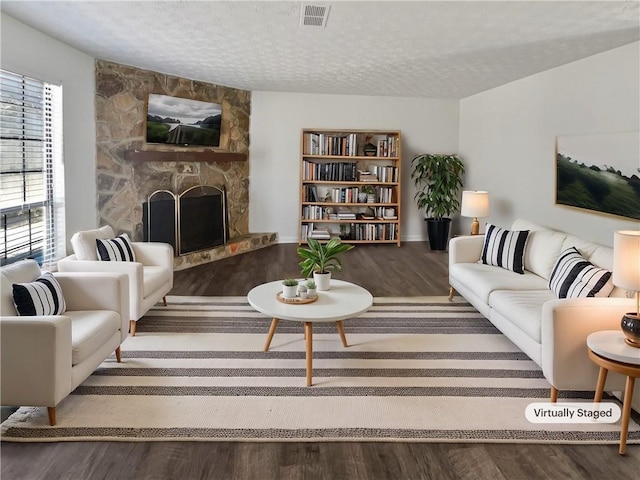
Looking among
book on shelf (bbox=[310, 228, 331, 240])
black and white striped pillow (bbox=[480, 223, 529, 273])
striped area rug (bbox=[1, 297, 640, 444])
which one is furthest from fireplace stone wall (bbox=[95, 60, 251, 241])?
black and white striped pillow (bbox=[480, 223, 529, 273])

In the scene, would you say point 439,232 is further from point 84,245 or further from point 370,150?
point 84,245

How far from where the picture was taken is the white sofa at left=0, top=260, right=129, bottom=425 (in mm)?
2490

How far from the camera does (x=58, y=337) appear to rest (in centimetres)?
250

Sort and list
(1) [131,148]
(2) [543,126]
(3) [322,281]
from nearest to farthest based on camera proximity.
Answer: (3) [322,281] → (2) [543,126] → (1) [131,148]

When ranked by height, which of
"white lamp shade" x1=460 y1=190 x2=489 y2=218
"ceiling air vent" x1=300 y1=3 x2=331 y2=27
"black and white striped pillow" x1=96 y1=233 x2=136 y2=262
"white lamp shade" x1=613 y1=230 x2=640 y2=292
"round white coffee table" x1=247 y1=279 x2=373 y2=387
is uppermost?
"ceiling air vent" x1=300 y1=3 x2=331 y2=27

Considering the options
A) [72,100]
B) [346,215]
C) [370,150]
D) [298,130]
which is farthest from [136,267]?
[370,150]

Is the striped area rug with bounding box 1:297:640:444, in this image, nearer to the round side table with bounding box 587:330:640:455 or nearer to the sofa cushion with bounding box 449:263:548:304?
the round side table with bounding box 587:330:640:455

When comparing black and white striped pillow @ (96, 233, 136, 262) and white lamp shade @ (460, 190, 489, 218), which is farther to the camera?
white lamp shade @ (460, 190, 489, 218)

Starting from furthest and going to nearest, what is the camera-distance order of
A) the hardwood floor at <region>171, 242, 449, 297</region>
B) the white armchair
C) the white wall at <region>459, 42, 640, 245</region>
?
the hardwood floor at <region>171, 242, 449, 297</region>
the white wall at <region>459, 42, 640, 245</region>
the white armchair

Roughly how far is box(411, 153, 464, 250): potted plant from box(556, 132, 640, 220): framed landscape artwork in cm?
256

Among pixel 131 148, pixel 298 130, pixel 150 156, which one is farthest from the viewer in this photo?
pixel 298 130

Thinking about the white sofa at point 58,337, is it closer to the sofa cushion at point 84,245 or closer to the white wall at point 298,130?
the sofa cushion at point 84,245

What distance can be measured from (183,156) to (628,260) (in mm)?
5139

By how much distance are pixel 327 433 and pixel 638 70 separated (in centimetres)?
354
